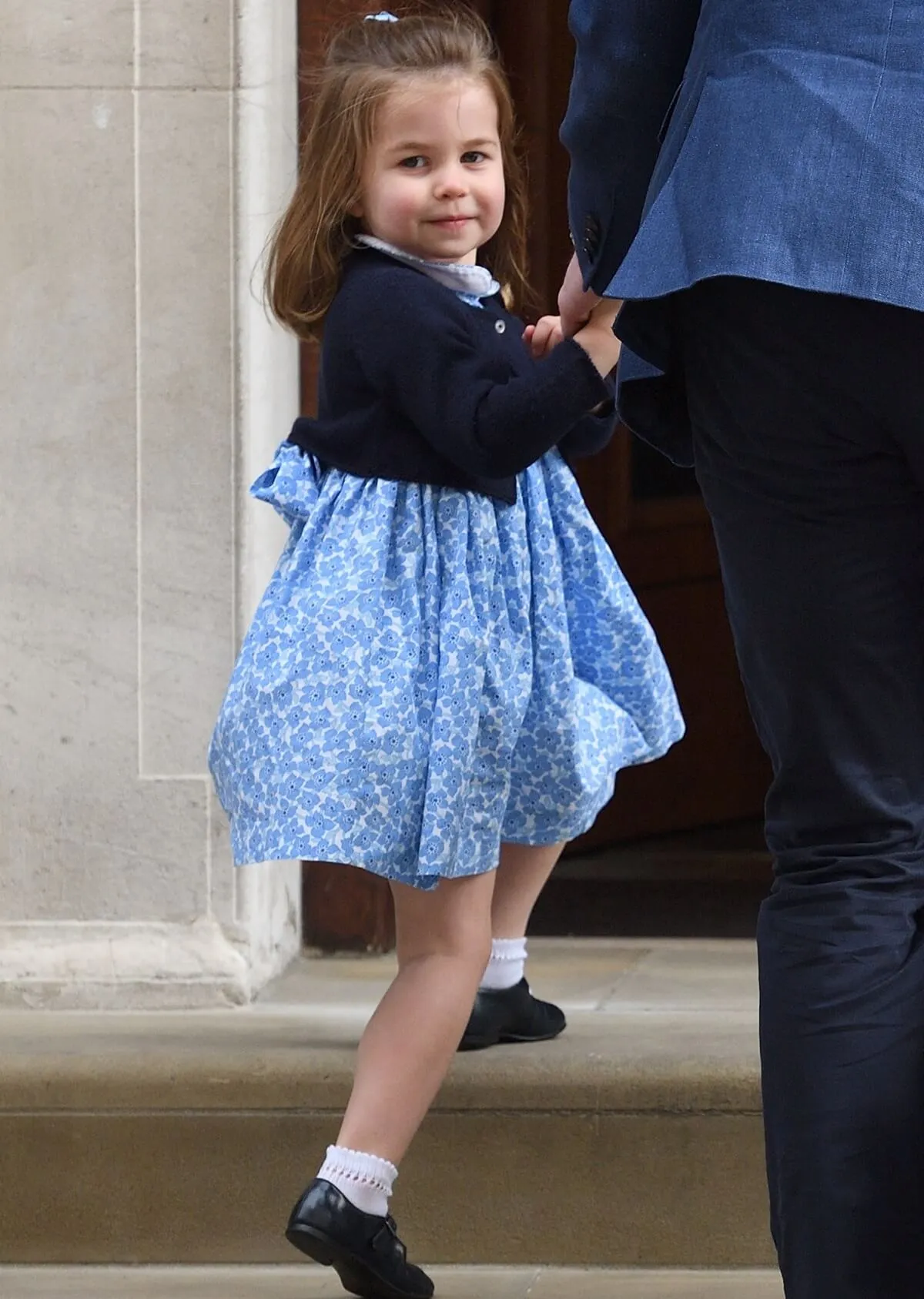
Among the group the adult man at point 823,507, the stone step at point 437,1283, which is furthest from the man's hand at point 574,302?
the stone step at point 437,1283

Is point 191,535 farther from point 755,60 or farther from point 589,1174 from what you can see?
point 755,60

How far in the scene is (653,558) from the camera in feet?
14.0

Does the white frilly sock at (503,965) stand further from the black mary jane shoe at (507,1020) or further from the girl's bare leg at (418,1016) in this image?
the girl's bare leg at (418,1016)

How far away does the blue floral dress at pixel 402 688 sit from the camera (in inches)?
94.9

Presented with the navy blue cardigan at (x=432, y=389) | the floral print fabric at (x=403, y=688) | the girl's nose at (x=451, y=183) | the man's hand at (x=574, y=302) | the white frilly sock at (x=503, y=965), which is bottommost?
the white frilly sock at (x=503, y=965)

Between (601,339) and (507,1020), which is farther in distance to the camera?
(507,1020)

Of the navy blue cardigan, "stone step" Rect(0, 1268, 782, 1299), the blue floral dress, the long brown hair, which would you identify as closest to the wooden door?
the long brown hair

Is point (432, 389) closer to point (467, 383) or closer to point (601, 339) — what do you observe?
point (467, 383)

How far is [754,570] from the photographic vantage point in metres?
1.80

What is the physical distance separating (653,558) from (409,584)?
1841 mm

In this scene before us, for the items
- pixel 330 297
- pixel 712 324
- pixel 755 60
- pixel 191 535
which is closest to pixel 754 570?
pixel 712 324

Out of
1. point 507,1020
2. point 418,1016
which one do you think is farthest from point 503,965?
point 418,1016

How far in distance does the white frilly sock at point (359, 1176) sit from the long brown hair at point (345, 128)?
3.41 ft

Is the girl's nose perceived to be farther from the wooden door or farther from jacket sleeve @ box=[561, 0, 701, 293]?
the wooden door
